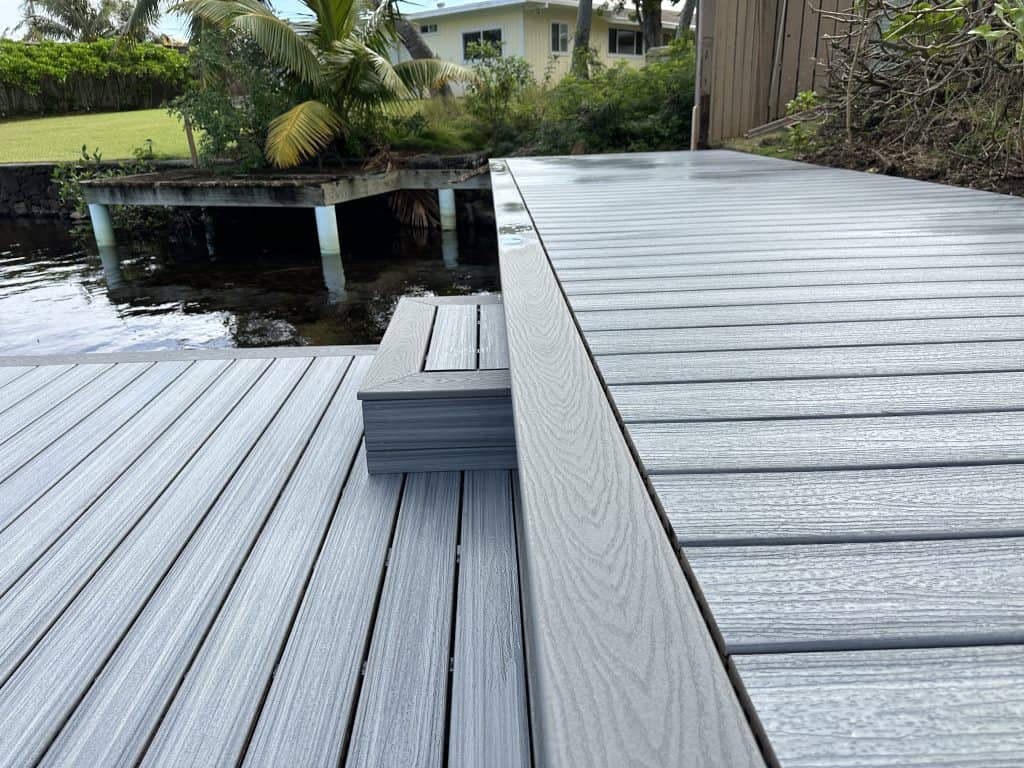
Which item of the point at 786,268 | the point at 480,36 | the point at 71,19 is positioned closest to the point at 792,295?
the point at 786,268

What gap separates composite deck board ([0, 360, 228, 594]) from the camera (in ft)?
5.59

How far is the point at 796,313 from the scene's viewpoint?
5.53 feet

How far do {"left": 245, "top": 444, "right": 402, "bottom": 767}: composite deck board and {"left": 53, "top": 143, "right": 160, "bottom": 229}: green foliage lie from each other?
35.6 ft

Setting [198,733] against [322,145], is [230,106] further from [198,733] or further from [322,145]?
[198,733]

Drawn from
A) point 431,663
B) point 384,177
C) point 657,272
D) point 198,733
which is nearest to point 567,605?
point 431,663

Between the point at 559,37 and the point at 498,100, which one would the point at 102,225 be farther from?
the point at 559,37

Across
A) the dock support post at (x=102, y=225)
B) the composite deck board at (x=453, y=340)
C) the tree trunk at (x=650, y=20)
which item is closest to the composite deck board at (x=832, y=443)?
the composite deck board at (x=453, y=340)

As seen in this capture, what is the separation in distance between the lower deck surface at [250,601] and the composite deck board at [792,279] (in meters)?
0.59

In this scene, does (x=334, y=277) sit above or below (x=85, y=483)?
below

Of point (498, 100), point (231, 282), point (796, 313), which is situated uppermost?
point (498, 100)

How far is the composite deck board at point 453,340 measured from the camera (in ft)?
6.43

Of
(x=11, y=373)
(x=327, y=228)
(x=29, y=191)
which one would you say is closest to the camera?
(x=11, y=373)

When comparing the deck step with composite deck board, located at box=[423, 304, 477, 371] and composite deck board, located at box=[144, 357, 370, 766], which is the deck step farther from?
composite deck board, located at box=[144, 357, 370, 766]

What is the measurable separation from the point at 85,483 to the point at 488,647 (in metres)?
1.35
